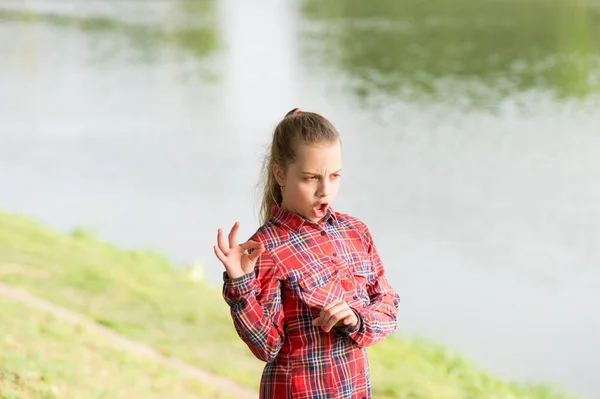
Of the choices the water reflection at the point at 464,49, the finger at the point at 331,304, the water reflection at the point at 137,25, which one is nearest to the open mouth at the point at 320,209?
the finger at the point at 331,304

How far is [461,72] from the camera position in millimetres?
17844

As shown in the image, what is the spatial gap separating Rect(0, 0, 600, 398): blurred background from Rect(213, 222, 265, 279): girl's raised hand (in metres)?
1.05

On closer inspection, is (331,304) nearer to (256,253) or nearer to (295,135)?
(256,253)

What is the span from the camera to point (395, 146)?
43.6ft

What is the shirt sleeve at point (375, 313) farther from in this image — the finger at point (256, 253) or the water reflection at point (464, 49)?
the water reflection at point (464, 49)

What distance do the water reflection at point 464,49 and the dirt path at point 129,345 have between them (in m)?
10.7

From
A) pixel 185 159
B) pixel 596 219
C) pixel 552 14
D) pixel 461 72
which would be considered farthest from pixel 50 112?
pixel 552 14

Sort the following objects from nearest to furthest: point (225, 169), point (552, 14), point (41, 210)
A: 1. point (41, 210)
2. point (225, 169)
3. point (552, 14)

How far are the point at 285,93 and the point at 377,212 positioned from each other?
6.63 metres

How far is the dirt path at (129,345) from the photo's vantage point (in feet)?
17.2

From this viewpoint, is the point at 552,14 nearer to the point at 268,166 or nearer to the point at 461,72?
the point at 461,72

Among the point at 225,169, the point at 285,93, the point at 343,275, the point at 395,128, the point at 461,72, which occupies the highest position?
the point at 461,72

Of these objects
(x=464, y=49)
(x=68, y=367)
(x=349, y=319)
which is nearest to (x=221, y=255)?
(x=349, y=319)

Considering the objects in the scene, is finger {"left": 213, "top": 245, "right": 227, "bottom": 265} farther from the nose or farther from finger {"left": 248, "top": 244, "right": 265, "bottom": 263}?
the nose
